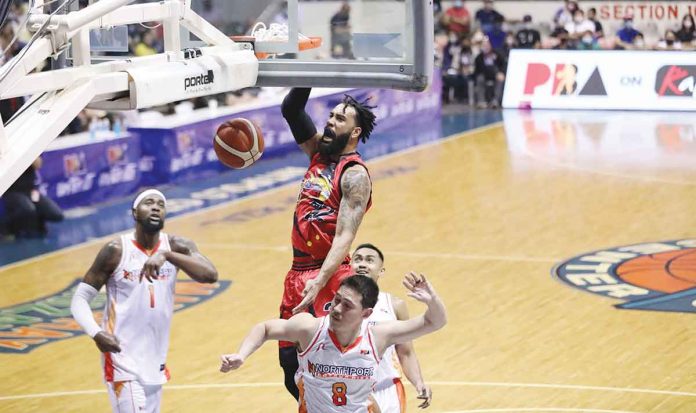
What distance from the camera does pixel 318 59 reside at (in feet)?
26.1

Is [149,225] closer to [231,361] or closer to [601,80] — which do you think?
[231,361]

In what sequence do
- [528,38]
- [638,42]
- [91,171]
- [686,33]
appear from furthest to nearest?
1. [528,38]
2. [686,33]
3. [638,42]
4. [91,171]

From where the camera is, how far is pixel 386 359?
845 centimetres

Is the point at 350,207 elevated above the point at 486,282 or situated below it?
above

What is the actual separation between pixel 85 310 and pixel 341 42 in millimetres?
2326

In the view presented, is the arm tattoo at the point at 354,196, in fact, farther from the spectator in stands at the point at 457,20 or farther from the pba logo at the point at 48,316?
the spectator in stands at the point at 457,20

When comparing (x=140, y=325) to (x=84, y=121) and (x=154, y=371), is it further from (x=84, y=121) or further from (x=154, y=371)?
(x=84, y=121)

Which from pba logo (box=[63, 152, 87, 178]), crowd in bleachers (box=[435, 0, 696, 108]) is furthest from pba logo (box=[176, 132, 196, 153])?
crowd in bleachers (box=[435, 0, 696, 108])

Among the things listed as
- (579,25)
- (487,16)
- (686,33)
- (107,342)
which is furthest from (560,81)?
(107,342)

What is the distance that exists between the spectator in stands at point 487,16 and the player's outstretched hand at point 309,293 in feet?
73.2

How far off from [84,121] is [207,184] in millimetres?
1995

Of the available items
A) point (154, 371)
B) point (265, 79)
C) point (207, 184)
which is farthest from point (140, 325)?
point (207, 184)

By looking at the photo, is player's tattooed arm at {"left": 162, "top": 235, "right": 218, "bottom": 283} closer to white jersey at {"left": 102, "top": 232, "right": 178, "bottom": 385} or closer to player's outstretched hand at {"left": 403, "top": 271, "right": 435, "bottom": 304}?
white jersey at {"left": 102, "top": 232, "right": 178, "bottom": 385}

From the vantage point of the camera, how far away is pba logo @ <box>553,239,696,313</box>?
1352 centimetres
